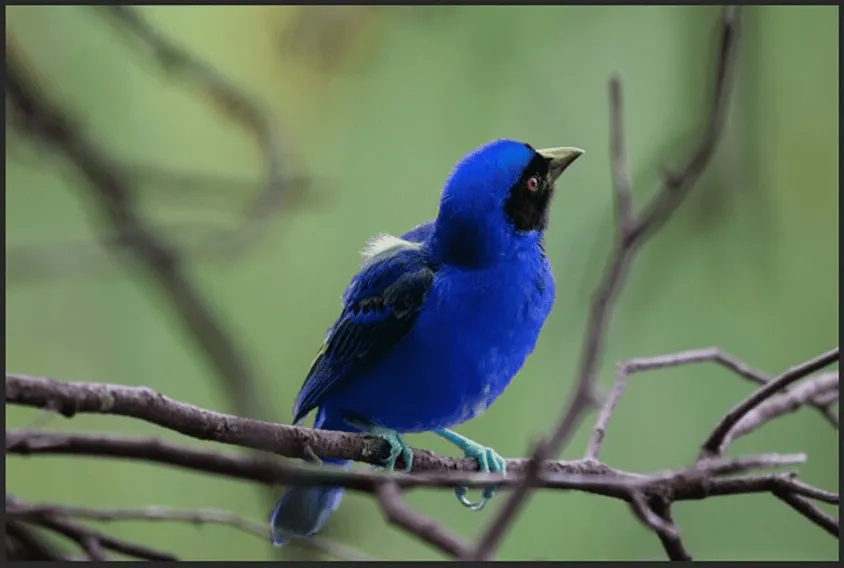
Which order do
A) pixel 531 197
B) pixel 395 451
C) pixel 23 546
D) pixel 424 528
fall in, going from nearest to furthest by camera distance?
pixel 424 528
pixel 23 546
pixel 395 451
pixel 531 197

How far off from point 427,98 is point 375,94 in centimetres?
20

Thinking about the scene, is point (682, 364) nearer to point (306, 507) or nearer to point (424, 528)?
point (306, 507)

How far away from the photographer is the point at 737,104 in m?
3.21

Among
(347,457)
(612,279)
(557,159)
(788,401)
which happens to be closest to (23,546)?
(347,457)

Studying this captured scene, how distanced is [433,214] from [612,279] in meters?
2.38

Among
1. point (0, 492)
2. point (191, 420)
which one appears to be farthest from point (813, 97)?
point (0, 492)

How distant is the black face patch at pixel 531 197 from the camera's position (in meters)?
2.83

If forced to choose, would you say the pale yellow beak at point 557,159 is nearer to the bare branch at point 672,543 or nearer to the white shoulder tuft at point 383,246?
the white shoulder tuft at point 383,246

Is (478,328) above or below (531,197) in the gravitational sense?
below

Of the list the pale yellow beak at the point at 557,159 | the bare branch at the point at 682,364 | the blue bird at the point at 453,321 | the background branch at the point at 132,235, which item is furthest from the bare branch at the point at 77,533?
the pale yellow beak at the point at 557,159

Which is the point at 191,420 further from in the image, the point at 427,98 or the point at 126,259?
the point at 427,98

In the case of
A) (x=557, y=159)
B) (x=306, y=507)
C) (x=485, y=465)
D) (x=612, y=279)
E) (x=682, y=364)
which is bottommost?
(x=306, y=507)

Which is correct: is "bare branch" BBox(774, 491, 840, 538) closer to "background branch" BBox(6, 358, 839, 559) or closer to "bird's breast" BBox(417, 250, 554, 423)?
"background branch" BBox(6, 358, 839, 559)

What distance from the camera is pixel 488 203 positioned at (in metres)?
2.77
